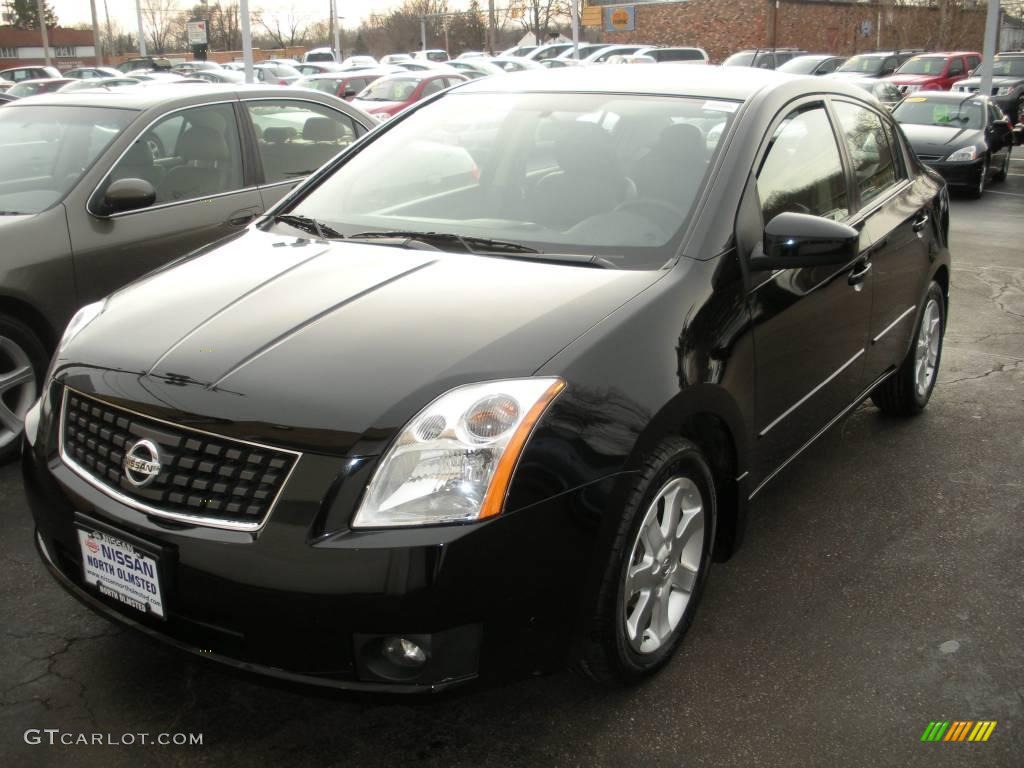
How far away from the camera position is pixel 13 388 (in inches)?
174

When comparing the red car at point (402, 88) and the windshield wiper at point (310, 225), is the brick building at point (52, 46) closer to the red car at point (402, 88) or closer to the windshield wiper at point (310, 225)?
the red car at point (402, 88)

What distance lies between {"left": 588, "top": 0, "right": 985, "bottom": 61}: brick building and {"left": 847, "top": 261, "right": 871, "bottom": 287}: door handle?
1737 inches

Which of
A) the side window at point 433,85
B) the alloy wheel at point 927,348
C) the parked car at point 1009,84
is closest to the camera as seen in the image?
the alloy wheel at point 927,348

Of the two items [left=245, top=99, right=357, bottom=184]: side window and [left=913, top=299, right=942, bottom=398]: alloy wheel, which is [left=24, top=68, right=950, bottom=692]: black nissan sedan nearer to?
[left=913, top=299, right=942, bottom=398]: alloy wheel

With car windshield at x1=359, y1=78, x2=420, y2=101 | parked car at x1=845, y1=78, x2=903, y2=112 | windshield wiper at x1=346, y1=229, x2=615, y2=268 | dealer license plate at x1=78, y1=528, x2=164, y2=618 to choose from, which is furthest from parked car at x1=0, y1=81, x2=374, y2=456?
parked car at x1=845, y1=78, x2=903, y2=112

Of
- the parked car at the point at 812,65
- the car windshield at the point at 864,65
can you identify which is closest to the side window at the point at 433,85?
the parked car at the point at 812,65

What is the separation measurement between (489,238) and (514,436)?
110 cm

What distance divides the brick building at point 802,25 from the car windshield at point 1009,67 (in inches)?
669

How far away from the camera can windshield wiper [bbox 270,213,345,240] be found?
338 cm

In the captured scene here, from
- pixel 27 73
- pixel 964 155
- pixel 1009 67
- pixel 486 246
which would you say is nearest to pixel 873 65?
pixel 1009 67

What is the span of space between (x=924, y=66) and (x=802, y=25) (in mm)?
22770

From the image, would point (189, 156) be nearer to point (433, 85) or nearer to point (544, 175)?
point (544, 175)

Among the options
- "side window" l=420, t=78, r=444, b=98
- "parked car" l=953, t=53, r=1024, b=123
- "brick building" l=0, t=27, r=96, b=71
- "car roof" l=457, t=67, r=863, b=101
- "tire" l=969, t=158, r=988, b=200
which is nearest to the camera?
"car roof" l=457, t=67, r=863, b=101

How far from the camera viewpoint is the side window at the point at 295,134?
5637mm
